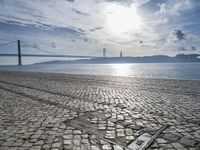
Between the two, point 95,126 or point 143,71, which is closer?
point 95,126

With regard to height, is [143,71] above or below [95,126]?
below

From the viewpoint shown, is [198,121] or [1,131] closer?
[1,131]

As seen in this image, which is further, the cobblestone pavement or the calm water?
the calm water

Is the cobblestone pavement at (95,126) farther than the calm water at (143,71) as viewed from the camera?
No

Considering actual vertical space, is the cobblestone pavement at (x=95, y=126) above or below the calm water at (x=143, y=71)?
above

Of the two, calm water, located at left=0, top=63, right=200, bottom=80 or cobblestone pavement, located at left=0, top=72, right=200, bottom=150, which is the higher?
cobblestone pavement, located at left=0, top=72, right=200, bottom=150

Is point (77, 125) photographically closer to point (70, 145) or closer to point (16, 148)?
point (70, 145)

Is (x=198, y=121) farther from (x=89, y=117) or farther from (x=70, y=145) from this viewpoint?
(x=70, y=145)

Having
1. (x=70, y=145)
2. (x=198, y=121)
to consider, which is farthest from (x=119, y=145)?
(x=198, y=121)

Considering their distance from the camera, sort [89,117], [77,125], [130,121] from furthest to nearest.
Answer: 1. [89,117]
2. [130,121]
3. [77,125]

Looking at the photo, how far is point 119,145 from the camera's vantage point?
361 cm

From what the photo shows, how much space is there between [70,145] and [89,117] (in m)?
1.89

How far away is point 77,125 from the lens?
4.76m

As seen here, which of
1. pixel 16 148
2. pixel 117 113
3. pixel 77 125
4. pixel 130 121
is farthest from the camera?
pixel 117 113
